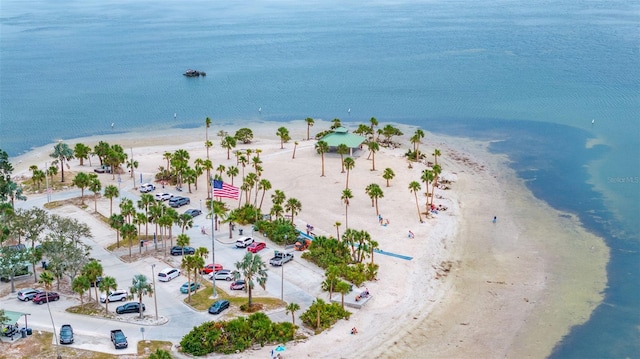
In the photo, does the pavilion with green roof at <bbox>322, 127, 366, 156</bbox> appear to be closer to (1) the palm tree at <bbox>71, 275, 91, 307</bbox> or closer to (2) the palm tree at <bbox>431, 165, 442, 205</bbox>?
(2) the palm tree at <bbox>431, 165, 442, 205</bbox>

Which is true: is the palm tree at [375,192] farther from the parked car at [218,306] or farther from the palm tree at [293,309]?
the parked car at [218,306]

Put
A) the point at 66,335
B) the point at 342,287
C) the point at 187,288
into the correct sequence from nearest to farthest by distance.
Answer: the point at 66,335
the point at 342,287
the point at 187,288

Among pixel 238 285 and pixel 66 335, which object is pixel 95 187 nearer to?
pixel 238 285

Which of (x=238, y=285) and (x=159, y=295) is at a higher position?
(x=238, y=285)

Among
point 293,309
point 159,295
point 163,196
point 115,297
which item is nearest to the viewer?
point 293,309

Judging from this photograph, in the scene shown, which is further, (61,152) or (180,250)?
(61,152)

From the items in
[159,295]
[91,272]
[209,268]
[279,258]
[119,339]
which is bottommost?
[159,295]

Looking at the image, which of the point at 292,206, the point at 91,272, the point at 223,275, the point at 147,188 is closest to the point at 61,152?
the point at 147,188
